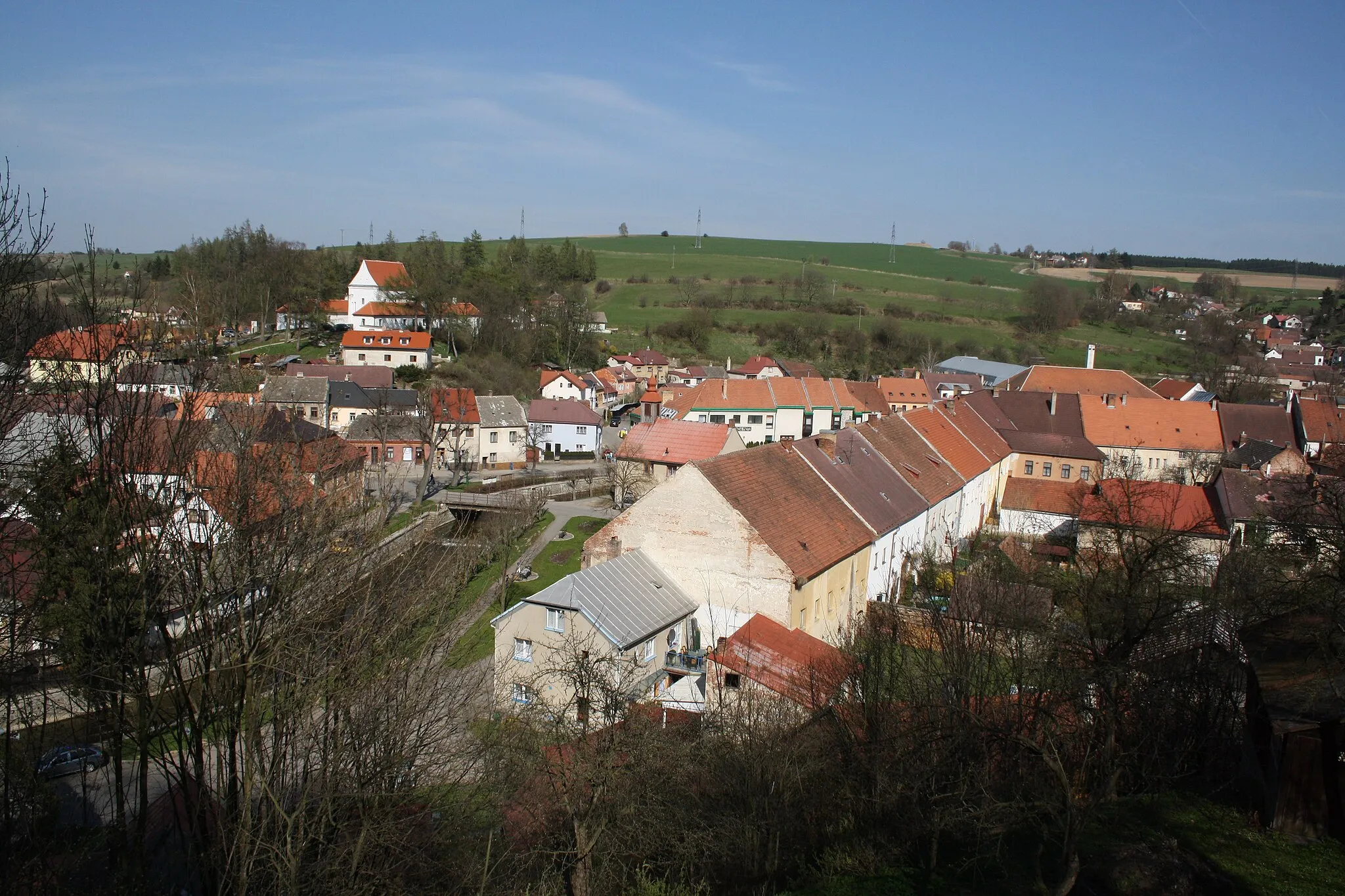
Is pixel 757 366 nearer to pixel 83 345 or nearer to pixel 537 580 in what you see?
pixel 537 580

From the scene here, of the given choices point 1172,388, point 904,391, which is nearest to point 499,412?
point 904,391

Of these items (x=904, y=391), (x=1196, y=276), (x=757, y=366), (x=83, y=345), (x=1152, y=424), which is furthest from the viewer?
(x=1196, y=276)

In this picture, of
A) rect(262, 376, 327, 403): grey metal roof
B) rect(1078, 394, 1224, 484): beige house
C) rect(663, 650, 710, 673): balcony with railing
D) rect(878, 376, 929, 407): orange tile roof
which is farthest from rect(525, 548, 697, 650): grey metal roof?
rect(878, 376, 929, 407): orange tile roof

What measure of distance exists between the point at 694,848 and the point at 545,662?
8403 millimetres

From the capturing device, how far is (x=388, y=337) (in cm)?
6506

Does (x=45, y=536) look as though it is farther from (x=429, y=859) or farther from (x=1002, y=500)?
(x=1002, y=500)

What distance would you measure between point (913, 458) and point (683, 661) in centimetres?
1500

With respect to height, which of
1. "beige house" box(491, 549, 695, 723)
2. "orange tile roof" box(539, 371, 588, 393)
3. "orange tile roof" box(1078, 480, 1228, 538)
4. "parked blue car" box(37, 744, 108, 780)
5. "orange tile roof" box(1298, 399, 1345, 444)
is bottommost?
"parked blue car" box(37, 744, 108, 780)

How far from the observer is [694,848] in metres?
11.1

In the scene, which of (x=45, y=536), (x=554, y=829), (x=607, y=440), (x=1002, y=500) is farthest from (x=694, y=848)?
(x=607, y=440)

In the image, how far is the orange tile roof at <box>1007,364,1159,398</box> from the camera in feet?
185

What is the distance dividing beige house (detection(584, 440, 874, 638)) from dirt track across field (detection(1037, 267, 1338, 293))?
403 feet

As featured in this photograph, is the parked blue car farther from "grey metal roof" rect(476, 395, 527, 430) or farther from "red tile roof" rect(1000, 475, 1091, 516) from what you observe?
"grey metal roof" rect(476, 395, 527, 430)

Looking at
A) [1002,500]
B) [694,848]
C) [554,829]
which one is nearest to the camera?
[694,848]
